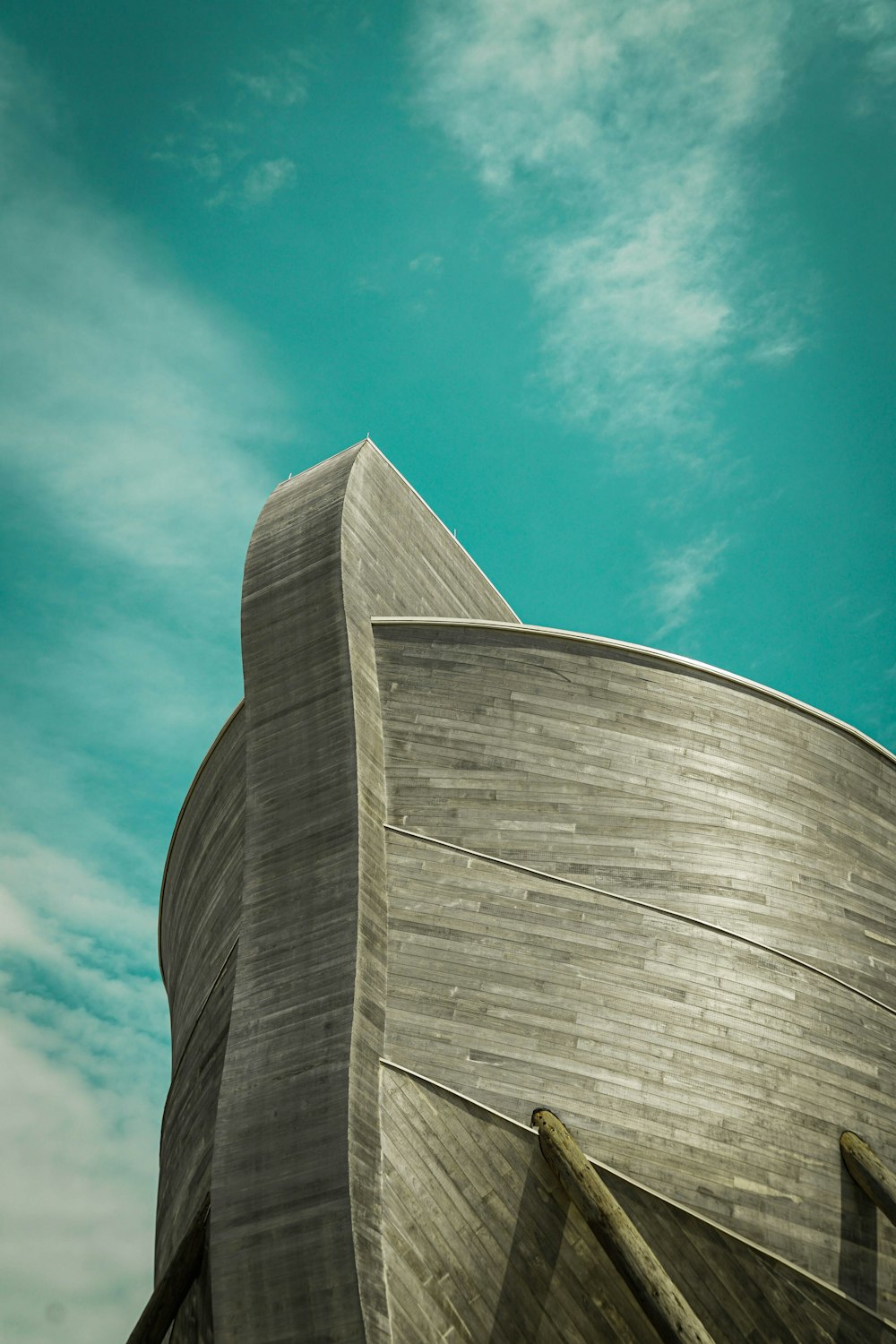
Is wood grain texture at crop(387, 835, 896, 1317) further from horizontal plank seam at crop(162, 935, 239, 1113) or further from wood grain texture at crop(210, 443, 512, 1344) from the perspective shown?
horizontal plank seam at crop(162, 935, 239, 1113)

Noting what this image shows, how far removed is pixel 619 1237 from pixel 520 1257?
0.94 metres

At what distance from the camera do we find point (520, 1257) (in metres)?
10.2

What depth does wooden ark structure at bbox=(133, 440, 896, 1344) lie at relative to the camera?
32.9ft

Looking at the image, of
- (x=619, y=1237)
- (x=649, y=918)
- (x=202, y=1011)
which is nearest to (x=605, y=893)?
(x=649, y=918)

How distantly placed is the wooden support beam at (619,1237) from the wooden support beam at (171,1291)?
3112 mm

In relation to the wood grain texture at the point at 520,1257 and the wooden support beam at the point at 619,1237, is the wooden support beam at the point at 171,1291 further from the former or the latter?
the wooden support beam at the point at 619,1237

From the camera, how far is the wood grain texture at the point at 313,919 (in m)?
9.55

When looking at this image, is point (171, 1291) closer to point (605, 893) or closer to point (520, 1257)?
point (520, 1257)

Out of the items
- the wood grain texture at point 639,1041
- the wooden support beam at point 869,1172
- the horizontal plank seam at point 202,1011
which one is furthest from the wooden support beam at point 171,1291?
the wooden support beam at point 869,1172

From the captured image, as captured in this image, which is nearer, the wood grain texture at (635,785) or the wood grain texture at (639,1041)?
the wood grain texture at (639,1041)

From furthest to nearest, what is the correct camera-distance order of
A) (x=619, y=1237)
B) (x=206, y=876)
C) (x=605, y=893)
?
(x=206, y=876)
(x=605, y=893)
(x=619, y=1237)

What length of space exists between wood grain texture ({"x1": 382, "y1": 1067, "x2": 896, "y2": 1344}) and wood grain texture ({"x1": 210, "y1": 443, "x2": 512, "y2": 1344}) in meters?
0.44

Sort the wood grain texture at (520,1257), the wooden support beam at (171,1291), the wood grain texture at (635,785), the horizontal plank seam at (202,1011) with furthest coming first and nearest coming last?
the horizontal plank seam at (202,1011) → the wood grain texture at (635,785) → the wooden support beam at (171,1291) → the wood grain texture at (520,1257)

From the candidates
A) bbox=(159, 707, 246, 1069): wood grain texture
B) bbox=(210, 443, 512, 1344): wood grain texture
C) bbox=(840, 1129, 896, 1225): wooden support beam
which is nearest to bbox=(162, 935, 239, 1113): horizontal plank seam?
bbox=(159, 707, 246, 1069): wood grain texture
